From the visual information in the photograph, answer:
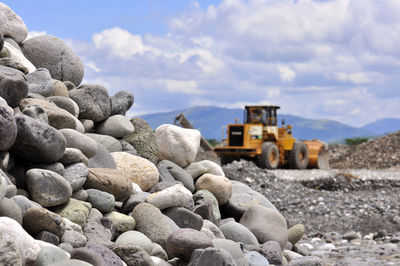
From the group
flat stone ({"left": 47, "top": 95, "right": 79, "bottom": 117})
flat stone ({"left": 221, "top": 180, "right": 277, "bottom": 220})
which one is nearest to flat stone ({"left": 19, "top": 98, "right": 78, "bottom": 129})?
flat stone ({"left": 47, "top": 95, "right": 79, "bottom": 117})

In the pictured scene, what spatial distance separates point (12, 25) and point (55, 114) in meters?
2.31

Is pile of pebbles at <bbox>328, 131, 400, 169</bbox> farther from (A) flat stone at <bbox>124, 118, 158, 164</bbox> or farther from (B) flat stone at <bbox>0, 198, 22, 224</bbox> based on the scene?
(B) flat stone at <bbox>0, 198, 22, 224</bbox>

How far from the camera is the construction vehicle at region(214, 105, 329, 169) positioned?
19.4m

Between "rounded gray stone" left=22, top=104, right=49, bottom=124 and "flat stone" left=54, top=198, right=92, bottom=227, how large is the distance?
0.92m

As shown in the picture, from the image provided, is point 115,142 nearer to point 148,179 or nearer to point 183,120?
point 148,179

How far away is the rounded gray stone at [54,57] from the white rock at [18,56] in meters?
0.38

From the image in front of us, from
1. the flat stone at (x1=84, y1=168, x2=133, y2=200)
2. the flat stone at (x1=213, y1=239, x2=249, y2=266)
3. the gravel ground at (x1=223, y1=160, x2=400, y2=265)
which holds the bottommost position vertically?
the gravel ground at (x1=223, y1=160, x2=400, y2=265)

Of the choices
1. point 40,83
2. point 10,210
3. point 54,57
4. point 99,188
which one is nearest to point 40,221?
point 10,210

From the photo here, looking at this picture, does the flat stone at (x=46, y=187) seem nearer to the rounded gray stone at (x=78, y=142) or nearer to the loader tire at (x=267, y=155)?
the rounded gray stone at (x=78, y=142)

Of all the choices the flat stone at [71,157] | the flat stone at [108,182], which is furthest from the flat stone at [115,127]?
the flat stone at [71,157]

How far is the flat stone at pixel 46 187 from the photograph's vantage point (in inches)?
193

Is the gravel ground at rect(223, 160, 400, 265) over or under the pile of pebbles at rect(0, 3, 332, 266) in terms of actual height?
under

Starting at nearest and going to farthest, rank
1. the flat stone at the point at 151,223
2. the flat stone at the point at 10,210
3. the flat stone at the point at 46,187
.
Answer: the flat stone at the point at 10,210 < the flat stone at the point at 46,187 < the flat stone at the point at 151,223

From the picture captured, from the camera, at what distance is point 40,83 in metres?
6.59
